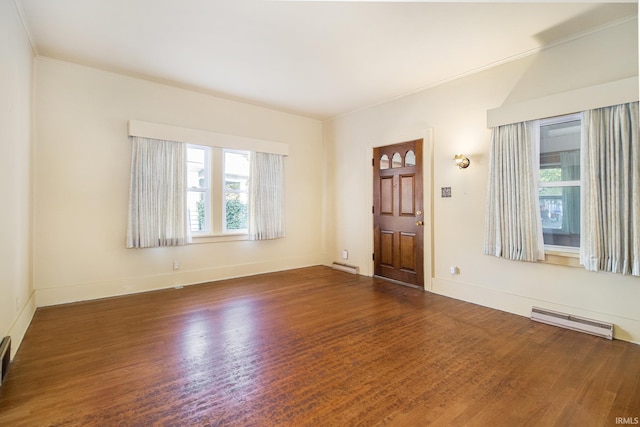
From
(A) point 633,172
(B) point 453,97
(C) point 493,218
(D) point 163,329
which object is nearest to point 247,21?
(B) point 453,97

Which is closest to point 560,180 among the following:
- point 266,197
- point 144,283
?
point 266,197

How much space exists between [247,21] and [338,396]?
10.5 feet

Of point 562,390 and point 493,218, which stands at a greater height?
point 493,218

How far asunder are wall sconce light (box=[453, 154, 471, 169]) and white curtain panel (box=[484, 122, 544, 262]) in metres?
0.32

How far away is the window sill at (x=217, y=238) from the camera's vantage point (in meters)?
4.55

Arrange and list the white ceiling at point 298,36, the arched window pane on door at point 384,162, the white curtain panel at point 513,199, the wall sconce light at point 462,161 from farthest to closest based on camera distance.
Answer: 1. the arched window pane on door at point 384,162
2. the wall sconce light at point 462,161
3. the white curtain panel at point 513,199
4. the white ceiling at point 298,36

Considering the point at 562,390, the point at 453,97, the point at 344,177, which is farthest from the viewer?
the point at 344,177

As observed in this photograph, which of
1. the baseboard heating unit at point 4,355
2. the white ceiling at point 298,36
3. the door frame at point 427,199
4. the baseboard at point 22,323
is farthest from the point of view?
the door frame at point 427,199

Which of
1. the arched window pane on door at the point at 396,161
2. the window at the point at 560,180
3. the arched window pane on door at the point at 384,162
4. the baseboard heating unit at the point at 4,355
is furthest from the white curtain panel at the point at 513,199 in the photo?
the baseboard heating unit at the point at 4,355

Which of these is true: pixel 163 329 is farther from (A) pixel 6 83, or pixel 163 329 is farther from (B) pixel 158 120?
(B) pixel 158 120

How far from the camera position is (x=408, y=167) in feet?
14.8

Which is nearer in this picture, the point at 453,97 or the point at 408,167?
the point at 453,97

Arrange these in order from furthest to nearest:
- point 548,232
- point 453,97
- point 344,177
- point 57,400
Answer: point 344,177, point 453,97, point 548,232, point 57,400

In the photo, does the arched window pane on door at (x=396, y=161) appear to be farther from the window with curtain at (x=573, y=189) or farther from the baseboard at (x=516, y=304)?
the baseboard at (x=516, y=304)
